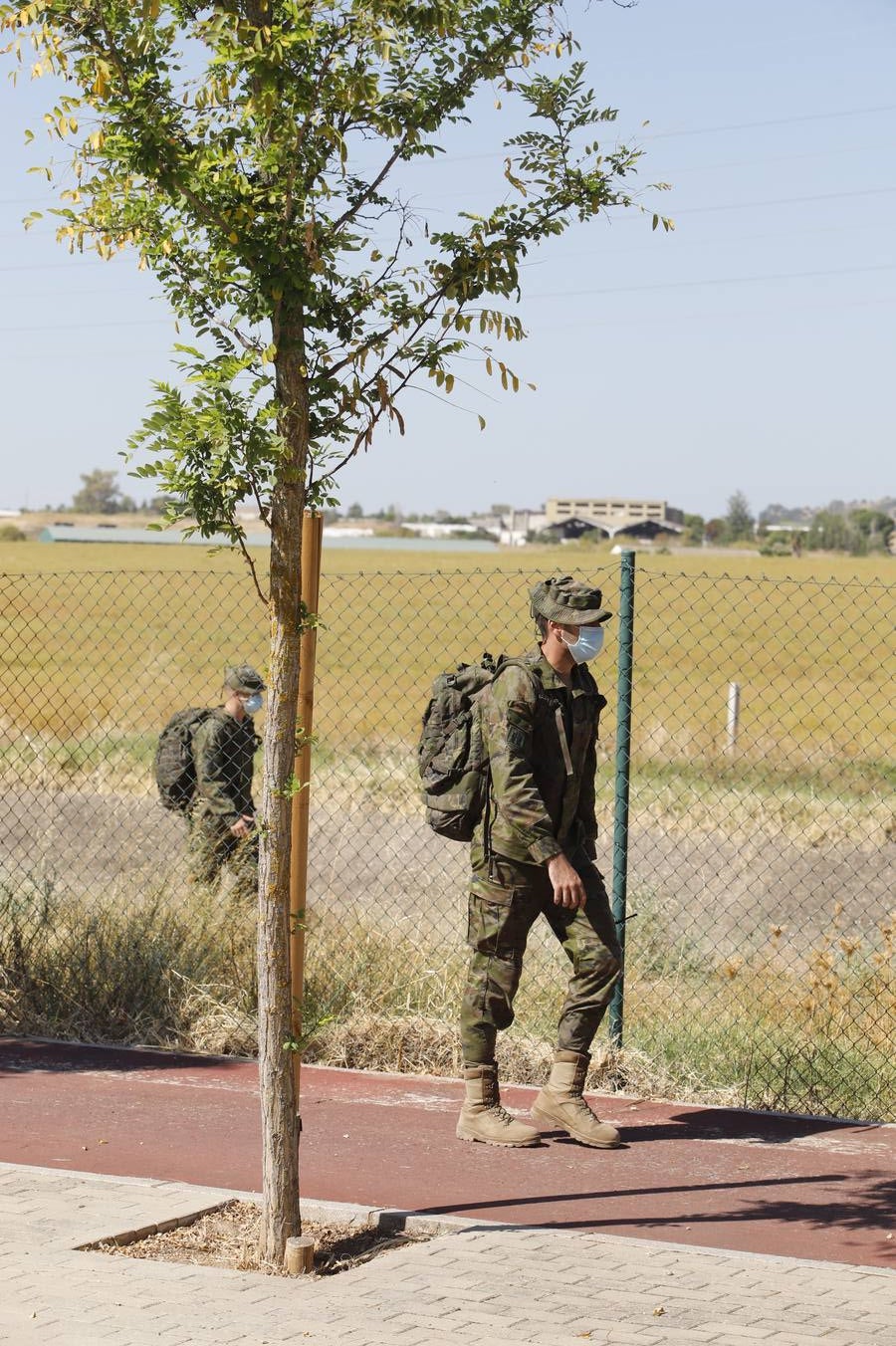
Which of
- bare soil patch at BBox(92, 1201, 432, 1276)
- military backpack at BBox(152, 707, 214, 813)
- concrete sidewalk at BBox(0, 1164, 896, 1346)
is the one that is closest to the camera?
concrete sidewalk at BBox(0, 1164, 896, 1346)

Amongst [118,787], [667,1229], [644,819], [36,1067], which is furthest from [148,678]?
[667,1229]

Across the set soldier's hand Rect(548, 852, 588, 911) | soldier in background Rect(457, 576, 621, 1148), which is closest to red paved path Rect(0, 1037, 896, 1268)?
soldier in background Rect(457, 576, 621, 1148)

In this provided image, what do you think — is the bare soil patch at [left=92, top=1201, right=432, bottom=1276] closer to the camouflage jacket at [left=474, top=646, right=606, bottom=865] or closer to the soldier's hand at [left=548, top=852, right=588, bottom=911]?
the soldier's hand at [left=548, top=852, right=588, bottom=911]

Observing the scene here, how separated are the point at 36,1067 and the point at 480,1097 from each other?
2071 mm

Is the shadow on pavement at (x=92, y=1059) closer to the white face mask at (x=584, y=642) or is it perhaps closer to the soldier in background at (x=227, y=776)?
the soldier in background at (x=227, y=776)

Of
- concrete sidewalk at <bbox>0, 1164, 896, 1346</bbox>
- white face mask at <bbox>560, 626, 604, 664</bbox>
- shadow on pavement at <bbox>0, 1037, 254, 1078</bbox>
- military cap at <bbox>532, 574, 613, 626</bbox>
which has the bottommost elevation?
shadow on pavement at <bbox>0, 1037, 254, 1078</bbox>

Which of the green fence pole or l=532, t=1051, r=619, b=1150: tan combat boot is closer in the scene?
l=532, t=1051, r=619, b=1150: tan combat boot

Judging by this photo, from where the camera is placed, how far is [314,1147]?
21.8 ft

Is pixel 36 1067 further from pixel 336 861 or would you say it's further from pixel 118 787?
pixel 118 787

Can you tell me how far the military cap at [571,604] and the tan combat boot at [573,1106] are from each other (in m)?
1.59

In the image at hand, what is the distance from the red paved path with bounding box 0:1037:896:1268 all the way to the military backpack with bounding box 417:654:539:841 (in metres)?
1.18

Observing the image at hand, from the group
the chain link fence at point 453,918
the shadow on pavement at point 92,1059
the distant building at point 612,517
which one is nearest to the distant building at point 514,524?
the distant building at point 612,517

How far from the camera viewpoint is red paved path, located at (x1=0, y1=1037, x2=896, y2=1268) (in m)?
5.90

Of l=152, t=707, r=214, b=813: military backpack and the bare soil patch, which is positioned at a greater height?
l=152, t=707, r=214, b=813: military backpack
